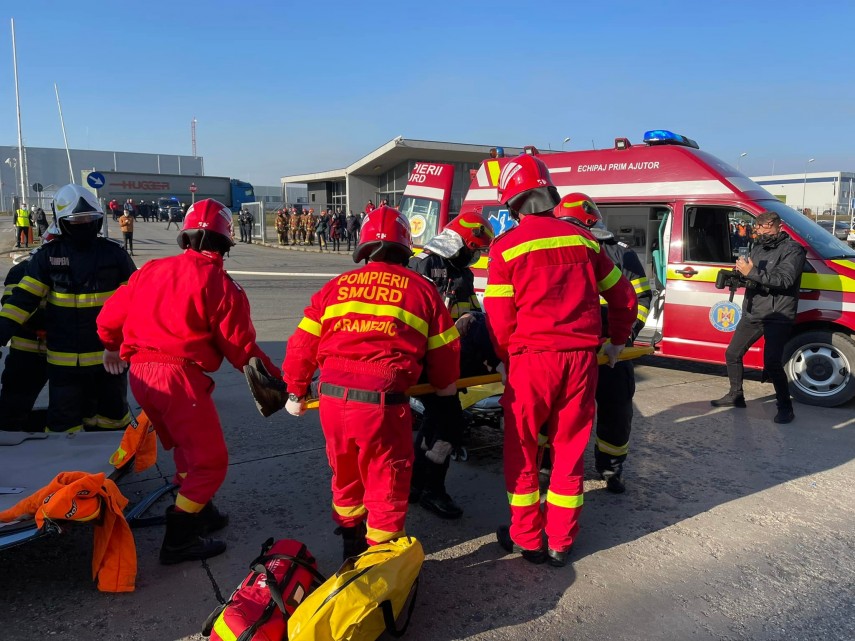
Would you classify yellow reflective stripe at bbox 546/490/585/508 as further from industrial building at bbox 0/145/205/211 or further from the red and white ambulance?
industrial building at bbox 0/145/205/211

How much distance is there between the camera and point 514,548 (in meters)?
3.38

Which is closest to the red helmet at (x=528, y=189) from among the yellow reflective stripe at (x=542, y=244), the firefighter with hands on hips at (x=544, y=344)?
the firefighter with hands on hips at (x=544, y=344)

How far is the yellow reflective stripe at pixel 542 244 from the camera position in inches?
123

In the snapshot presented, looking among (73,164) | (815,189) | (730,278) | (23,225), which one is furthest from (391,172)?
(73,164)

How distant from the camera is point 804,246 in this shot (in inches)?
235

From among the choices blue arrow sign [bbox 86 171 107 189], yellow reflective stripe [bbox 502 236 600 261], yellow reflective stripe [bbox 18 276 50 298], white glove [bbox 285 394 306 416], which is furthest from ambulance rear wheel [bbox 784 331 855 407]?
blue arrow sign [bbox 86 171 107 189]

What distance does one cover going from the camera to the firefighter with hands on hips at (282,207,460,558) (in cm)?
282

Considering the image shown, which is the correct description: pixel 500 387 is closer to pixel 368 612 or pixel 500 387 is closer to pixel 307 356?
pixel 307 356

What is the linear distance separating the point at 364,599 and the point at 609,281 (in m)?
2.03

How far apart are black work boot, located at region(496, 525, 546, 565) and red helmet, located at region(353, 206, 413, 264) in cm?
161

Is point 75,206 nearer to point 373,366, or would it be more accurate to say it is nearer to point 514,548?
point 373,366

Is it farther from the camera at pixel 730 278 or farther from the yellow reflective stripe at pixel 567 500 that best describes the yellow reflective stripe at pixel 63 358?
the camera at pixel 730 278

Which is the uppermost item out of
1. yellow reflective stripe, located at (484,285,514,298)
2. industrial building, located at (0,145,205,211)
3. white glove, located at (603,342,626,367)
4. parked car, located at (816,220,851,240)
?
industrial building, located at (0,145,205,211)

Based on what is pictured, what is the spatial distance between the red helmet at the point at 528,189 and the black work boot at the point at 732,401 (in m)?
3.70
